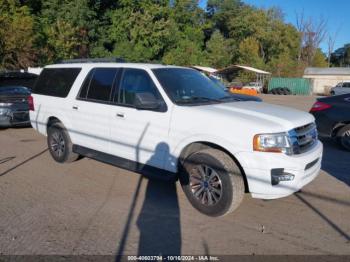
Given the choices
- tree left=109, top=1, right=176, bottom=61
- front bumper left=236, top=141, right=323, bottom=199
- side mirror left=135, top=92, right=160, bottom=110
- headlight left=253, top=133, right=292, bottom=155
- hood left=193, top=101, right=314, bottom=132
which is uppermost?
tree left=109, top=1, right=176, bottom=61

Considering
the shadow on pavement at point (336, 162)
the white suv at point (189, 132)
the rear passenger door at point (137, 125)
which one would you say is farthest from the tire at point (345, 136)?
the rear passenger door at point (137, 125)

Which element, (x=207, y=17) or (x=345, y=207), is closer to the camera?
(x=345, y=207)

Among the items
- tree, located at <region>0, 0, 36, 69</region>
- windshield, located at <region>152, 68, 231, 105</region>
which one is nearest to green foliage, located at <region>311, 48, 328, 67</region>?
tree, located at <region>0, 0, 36, 69</region>

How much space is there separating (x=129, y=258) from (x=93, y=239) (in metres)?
0.58

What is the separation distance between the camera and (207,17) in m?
73.2

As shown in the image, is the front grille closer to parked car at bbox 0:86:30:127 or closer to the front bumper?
the front bumper

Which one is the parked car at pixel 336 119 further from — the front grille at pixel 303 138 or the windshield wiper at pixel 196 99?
the windshield wiper at pixel 196 99

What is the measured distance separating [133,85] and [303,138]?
2550mm

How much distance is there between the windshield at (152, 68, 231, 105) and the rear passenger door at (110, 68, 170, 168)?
0.59 ft

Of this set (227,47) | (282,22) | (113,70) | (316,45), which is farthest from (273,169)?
(316,45)

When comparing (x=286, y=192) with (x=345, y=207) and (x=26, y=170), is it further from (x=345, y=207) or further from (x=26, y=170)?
(x=26, y=170)

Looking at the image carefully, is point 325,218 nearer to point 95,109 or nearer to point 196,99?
point 196,99

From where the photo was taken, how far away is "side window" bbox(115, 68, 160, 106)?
5.27 metres

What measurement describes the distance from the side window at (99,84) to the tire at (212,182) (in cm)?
190
